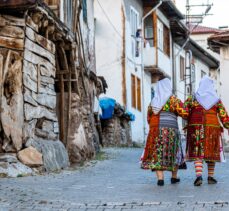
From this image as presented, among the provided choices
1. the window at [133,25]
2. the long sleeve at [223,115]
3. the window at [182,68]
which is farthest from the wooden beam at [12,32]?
the window at [182,68]

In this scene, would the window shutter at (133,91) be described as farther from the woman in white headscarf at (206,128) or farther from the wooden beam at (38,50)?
the woman in white headscarf at (206,128)

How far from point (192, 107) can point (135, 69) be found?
18390 mm

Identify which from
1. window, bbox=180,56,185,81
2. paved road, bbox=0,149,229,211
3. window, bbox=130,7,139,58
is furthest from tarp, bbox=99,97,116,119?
window, bbox=180,56,185,81

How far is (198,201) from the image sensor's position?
25.8 feet

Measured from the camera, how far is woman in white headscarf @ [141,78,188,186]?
408 inches

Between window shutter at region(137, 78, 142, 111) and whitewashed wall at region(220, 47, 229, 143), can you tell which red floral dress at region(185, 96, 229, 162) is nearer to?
whitewashed wall at region(220, 47, 229, 143)

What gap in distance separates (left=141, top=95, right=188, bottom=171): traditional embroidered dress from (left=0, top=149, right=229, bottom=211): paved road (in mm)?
385

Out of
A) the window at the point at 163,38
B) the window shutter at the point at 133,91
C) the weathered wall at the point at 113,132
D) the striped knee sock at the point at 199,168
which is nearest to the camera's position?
the striped knee sock at the point at 199,168

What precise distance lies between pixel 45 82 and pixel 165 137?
13.8 feet

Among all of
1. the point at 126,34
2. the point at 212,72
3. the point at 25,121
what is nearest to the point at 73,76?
the point at 25,121

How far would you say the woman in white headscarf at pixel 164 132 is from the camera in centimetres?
1036

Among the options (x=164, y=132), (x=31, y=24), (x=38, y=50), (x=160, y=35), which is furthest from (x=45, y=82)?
(x=160, y=35)

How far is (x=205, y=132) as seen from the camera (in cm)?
1043

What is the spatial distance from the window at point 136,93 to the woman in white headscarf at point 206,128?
A: 17.9 meters
